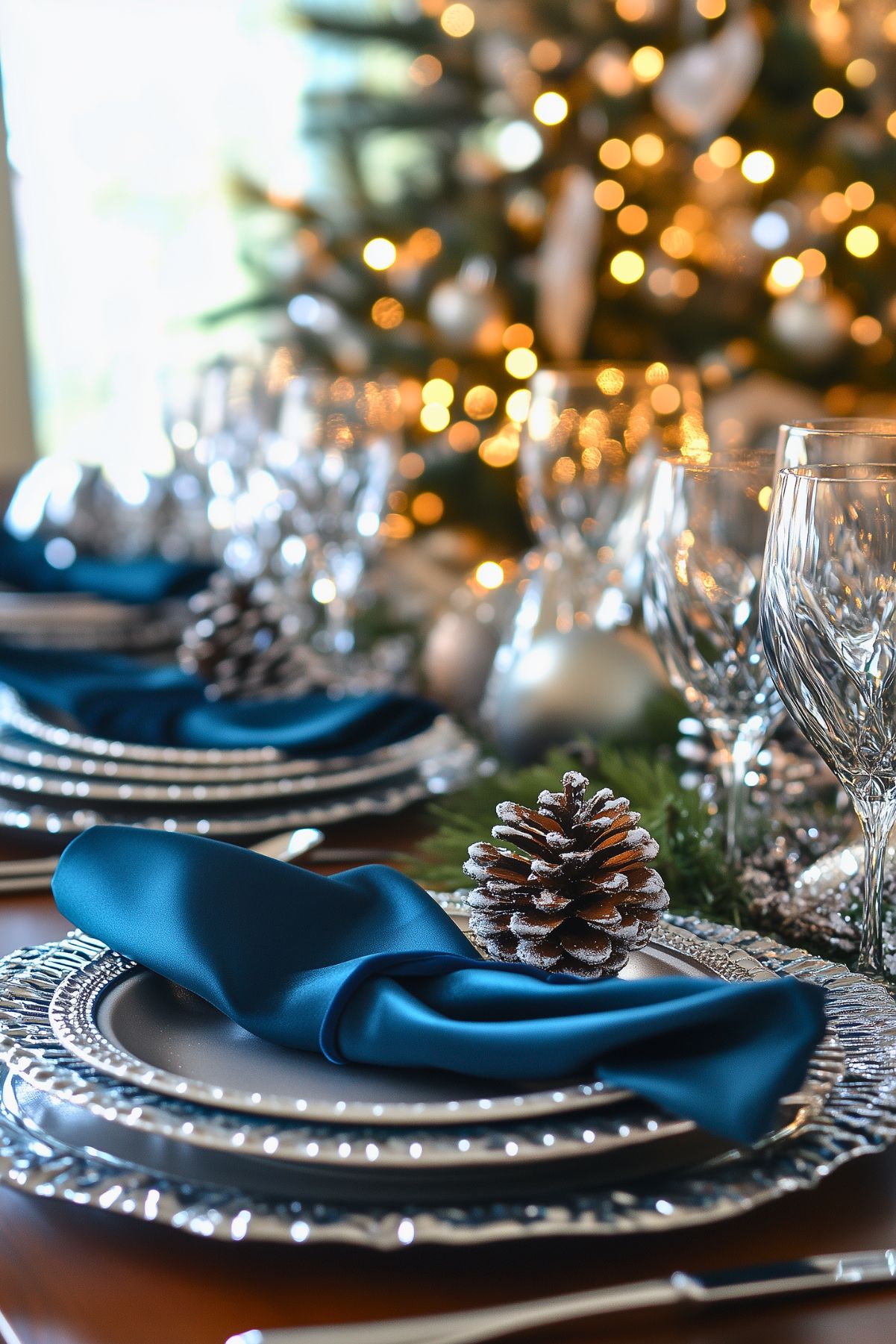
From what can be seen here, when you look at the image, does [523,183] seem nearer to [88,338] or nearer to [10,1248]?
[88,338]

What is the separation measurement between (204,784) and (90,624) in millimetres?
473

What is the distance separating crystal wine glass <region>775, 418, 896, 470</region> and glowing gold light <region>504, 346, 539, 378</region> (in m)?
2.03

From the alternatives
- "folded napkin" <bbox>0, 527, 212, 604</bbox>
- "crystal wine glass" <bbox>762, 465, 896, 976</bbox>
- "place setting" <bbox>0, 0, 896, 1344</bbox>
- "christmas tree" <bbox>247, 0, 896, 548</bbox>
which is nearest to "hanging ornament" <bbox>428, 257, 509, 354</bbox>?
"christmas tree" <bbox>247, 0, 896, 548</bbox>

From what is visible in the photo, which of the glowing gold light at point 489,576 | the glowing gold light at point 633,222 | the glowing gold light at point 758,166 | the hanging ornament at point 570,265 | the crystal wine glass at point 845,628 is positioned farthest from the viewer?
the glowing gold light at point 633,222

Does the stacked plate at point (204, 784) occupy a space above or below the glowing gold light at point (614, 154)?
below

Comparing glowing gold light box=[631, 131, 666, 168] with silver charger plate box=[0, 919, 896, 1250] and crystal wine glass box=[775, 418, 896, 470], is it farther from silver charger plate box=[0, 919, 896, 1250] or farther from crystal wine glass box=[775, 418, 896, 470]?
silver charger plate box=[0, 919, 896, 1250]

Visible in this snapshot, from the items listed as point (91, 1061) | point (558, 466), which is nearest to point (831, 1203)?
point (91, 1061)

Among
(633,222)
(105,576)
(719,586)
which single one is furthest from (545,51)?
(719,586)

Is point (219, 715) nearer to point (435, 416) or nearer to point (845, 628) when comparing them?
point (845, 628)

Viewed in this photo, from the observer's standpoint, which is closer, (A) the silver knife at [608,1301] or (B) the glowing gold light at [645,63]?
(A) the silver knife at [608,1301]

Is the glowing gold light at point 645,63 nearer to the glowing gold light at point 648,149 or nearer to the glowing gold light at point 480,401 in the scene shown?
the glowing gold light at point 648,149

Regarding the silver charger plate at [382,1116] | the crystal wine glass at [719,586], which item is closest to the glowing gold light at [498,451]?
the crystal wine glass at [719,586]

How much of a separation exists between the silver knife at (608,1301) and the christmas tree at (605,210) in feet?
5.81

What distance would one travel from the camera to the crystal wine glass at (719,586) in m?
0.56
